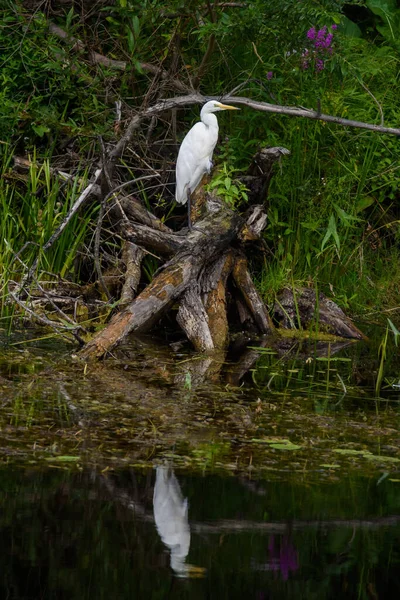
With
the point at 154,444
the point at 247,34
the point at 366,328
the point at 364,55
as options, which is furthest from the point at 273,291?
the point at 154,444

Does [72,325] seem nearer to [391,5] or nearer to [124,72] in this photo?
[124,72]

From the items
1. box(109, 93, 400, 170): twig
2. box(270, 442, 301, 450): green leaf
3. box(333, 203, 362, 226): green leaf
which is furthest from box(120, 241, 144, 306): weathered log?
box(270, 442, 301, 450): green leaf

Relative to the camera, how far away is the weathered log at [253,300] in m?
6.02

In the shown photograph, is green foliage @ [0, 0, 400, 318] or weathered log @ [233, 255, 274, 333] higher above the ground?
green foliage @ [0, 0, 400, 318]

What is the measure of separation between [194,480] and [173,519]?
35 cm

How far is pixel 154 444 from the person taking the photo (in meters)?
3.52

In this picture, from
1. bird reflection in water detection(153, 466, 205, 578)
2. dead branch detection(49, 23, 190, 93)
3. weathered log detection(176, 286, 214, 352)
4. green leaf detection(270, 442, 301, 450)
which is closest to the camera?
bird reflection in water detection(153, 466, 205, 578)

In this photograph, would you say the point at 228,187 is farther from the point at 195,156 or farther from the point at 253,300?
the point at 253,300

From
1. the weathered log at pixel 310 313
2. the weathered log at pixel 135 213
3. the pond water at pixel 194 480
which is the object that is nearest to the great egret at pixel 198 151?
the weathered log at pixel 135 213

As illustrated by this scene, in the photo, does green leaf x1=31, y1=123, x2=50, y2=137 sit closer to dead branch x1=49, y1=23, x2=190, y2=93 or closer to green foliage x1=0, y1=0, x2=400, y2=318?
green foliage x1=0, y1=0, x2=400, y2=318

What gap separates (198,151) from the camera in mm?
6160

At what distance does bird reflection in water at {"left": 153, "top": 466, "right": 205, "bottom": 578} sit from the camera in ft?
8.18

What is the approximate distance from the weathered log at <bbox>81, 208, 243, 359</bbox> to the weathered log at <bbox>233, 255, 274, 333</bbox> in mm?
238

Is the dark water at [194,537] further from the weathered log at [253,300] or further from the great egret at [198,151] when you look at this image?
the great egret at [198,151]
